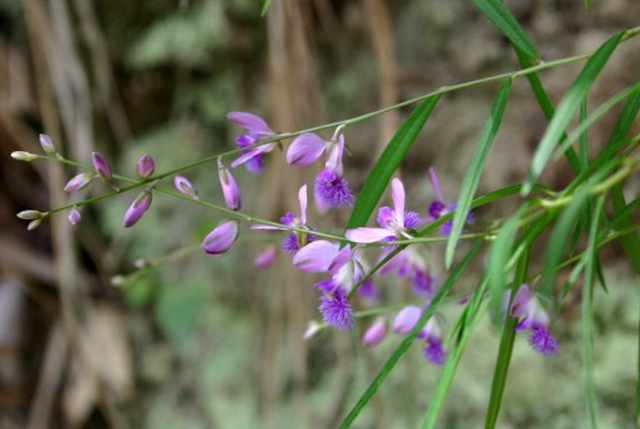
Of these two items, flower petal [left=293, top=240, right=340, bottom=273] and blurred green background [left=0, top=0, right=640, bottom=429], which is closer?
flower petal [left=293, top=240, right=340, bottom=273]

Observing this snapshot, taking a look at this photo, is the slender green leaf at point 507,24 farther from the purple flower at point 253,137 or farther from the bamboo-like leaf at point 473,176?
the purple flower at point 253,137

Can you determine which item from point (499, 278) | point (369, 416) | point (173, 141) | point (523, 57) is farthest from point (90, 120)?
point (499, 278)

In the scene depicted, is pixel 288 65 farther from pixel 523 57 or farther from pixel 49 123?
pixel 523 57

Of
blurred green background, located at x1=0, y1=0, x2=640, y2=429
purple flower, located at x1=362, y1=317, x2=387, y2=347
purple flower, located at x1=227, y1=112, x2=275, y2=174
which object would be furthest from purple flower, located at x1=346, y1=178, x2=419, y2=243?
blurred green background, located at x1=0, y1=0, x2=640, y2=429

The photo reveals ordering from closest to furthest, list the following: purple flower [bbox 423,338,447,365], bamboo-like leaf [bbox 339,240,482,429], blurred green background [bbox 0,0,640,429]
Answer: bamboo-like leaf [bbox 339,240,482,429]
purple flower [bbox 423,338,447,365]
blurred green background [bbox 0,0,640,429]

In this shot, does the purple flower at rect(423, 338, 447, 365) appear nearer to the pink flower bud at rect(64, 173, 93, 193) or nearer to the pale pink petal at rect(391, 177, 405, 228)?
the pale pink petal at rect(391, 177, 405, 228)

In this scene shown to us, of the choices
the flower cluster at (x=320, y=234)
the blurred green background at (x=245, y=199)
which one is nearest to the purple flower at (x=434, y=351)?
the flower cluster at (x=320, y=234)
